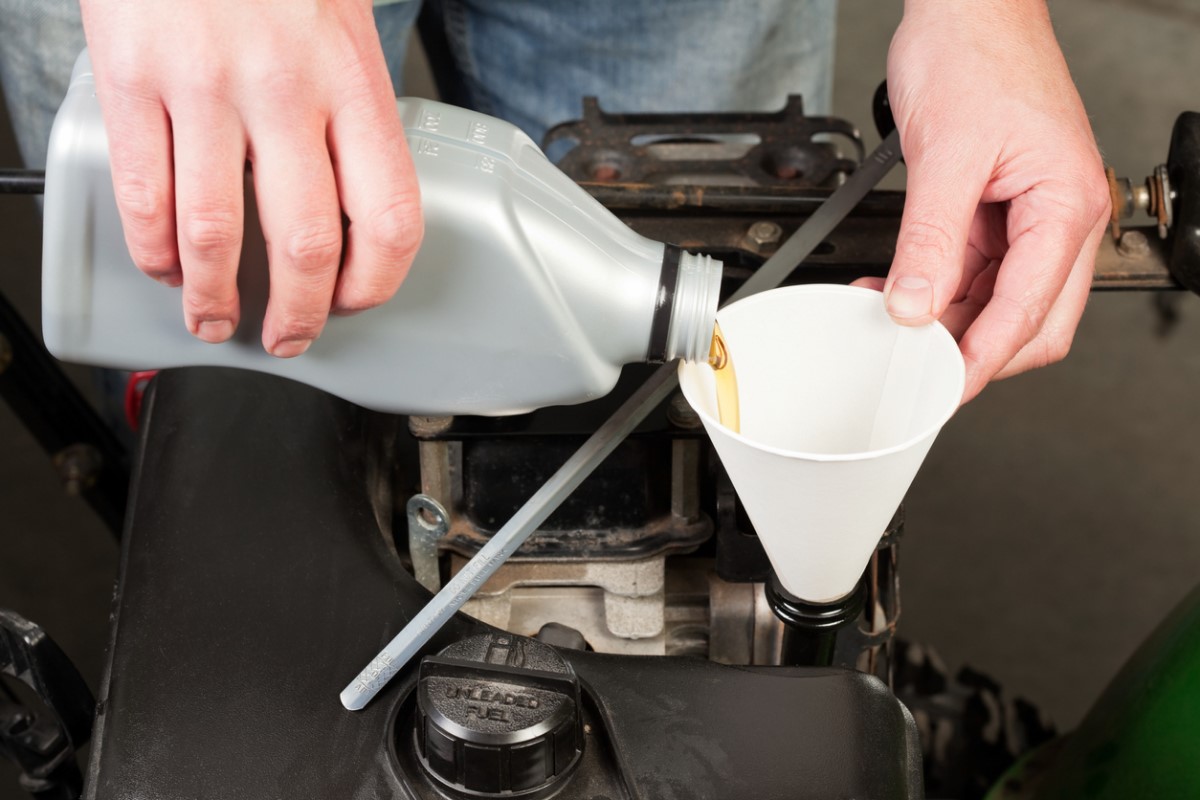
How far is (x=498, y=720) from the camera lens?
0.51m

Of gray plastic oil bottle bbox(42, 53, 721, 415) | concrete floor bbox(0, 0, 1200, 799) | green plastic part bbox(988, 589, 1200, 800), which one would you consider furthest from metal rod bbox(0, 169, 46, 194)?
concrete floor bbox(0, 0, 1200, 799)

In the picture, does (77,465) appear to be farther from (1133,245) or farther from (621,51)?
(1133,245)

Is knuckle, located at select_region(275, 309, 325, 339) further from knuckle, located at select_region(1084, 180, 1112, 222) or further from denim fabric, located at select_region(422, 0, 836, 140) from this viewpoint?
denim fabric, located at select_region(422, 0, 836, 140)

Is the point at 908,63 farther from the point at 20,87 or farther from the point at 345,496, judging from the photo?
the point at 20,87

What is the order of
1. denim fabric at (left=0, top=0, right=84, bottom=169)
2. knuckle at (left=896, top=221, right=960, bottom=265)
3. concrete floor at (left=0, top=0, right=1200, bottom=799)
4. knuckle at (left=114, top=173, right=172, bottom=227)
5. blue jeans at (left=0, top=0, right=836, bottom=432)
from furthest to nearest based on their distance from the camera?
concrete floor at (left=0, top=0, right=1200, bottom=799) → blue jeans at (left=0, top=0, right=836, bottom=432) → denim fabric at (left=0, top=0, right=84, bottom=169) → knuckle at (left=896, top=221, right=960, bottom=265) → knuckle at (left=114, top=173, right=172, bottom=227)

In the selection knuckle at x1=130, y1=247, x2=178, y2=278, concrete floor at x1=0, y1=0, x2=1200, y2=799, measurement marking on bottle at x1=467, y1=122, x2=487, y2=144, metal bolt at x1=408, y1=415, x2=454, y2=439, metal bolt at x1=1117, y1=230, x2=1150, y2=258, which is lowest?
concrete floor at x1=0, y1=0, x2=1200, y2=799

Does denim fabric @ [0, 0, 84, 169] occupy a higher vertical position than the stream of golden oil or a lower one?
higher

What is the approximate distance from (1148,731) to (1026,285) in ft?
1.02

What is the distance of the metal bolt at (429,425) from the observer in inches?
25.7

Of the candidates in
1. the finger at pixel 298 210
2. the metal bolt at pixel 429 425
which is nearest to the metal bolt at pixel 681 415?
the metal bolt at pixel 429 425

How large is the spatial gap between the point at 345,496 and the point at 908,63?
0.42 m

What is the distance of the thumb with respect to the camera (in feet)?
1.84

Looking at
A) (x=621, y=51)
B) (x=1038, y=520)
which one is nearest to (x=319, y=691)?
(x=621, y=51)

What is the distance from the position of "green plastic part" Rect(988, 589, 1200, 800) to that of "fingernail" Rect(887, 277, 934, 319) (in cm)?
34
